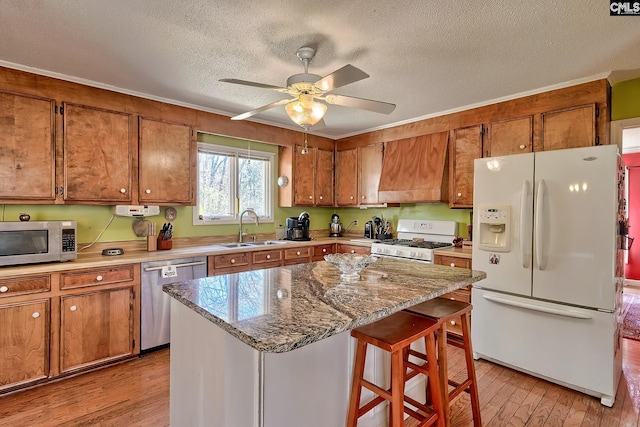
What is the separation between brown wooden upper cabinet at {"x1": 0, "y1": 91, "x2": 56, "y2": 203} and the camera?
2.41 metres

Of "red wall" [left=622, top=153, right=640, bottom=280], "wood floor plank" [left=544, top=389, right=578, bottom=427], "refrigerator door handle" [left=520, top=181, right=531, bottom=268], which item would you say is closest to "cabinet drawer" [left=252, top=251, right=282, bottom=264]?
"refrigerator door handle" [left=520, top=181, right=531, bottom=268]

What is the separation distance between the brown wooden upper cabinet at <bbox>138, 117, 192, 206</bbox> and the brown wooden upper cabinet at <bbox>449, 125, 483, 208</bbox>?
112 inches

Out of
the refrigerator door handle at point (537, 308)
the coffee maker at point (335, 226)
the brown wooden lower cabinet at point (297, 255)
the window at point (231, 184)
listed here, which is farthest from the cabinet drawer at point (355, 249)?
the refrigerator door handle at point (537, 308)

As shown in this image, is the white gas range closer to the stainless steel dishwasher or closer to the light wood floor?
the light wood floor

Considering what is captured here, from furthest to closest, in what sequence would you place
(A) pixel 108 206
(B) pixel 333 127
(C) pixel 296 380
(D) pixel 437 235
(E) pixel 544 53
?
(B) pixel 333 127, (D) pixel 437 235, (A) pixel 108 206, (E) pixel 544 53, (C) pixel 296 380

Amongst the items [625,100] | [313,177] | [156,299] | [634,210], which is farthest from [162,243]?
[634,210]

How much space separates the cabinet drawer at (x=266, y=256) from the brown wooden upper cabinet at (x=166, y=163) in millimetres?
894

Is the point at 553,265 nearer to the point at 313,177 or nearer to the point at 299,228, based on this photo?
the point at 299,228

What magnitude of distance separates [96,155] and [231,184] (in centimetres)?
151

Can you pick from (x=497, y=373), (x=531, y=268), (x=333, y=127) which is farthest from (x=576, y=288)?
(x=333, y=127)

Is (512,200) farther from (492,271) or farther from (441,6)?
(441,6)

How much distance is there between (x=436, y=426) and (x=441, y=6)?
2.20 m

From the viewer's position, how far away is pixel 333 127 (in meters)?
4.33

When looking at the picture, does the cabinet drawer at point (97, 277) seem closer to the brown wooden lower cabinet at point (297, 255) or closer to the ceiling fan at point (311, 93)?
the brown wooden lower cabinet at point (297, 255)
